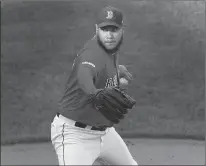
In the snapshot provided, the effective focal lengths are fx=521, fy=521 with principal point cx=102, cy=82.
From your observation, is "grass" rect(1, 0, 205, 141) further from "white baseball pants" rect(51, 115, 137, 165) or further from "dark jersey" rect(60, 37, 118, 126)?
"dark jersey" rect(60, 37, 118, 126)

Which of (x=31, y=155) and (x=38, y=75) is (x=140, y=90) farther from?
(x=31, y=155)

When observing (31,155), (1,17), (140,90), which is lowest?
(31,155)

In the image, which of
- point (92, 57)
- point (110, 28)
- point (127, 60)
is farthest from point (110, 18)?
point (127, 60)

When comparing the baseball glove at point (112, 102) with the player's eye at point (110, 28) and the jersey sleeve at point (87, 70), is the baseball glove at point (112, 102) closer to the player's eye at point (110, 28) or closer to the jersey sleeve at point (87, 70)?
the jersey sleeve at point (87, 70)

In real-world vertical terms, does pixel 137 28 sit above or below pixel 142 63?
above

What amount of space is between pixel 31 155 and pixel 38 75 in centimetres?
132

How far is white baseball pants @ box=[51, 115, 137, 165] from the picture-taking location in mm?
3279

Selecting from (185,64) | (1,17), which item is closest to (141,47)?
(185,64)

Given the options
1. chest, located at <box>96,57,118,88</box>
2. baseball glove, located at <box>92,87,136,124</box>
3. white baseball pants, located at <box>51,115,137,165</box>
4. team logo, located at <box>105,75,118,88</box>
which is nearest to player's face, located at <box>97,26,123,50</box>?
chest, located at <box>96,57,118,88</box>

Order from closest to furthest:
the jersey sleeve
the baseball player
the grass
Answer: the jersey sleeve → the baseball player → the grass

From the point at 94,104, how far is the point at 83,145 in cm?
28

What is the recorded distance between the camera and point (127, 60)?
7270mm

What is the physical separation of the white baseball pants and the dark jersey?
2.8 inches

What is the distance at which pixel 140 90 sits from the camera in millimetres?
7250
